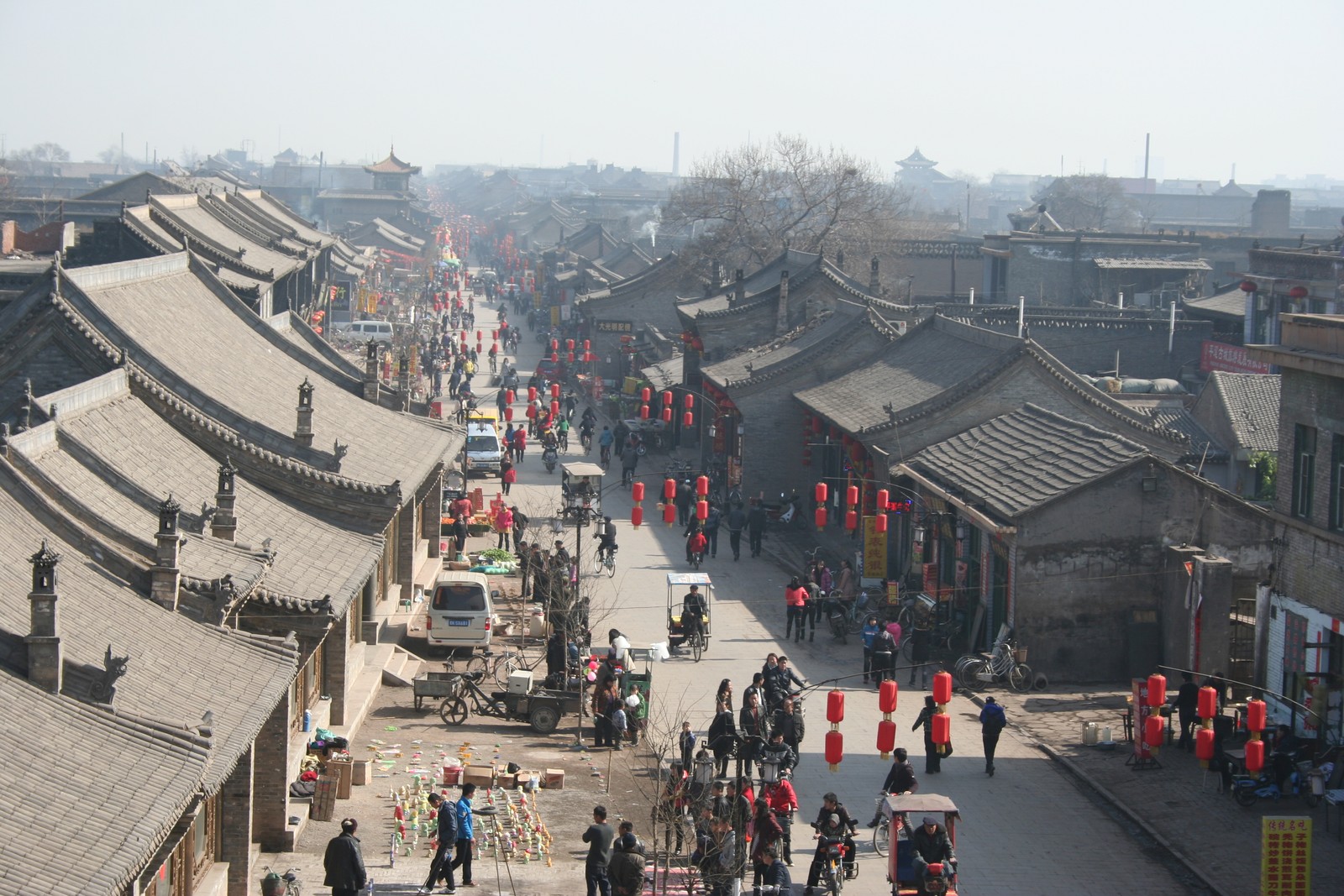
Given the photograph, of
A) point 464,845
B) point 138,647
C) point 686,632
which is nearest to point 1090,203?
point 686,632

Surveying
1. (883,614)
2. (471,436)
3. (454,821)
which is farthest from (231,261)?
(454,821)

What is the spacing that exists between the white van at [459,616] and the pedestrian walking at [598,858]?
38.0 ft

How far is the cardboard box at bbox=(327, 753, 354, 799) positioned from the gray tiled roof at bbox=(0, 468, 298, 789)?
9.25ft

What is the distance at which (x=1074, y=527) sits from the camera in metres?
28.4

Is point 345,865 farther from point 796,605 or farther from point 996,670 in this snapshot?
point 796,605

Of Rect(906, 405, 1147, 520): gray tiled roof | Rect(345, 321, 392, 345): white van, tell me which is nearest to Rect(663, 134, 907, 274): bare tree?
Rect(345, 321, 392, 345): white van

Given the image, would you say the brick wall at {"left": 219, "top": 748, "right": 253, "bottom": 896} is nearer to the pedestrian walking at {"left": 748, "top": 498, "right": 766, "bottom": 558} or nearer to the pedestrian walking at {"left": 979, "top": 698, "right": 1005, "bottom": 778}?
the pedestrian walking at {"left": 979, "top": 698, "right": 1005, "bottom": 778}

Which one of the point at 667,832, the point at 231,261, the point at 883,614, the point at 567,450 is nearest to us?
the point at 667,832

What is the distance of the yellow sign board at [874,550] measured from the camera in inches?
1318

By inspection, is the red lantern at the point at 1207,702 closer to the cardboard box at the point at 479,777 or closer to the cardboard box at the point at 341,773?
the cardboard box at the point at 479,777

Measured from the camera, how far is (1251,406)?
138 ft

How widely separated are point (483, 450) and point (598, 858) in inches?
1257

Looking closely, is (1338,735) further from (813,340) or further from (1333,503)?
(813,340)

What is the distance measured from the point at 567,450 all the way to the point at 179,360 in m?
28.4
